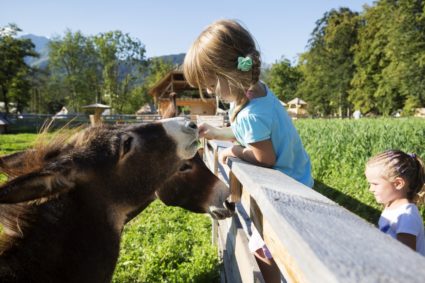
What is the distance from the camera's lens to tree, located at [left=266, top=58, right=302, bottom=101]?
258 ft

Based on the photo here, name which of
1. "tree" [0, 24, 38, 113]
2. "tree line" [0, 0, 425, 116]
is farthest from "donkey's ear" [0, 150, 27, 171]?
"tree" [0, 24, 38, 113]

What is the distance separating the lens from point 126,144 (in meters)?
2.36

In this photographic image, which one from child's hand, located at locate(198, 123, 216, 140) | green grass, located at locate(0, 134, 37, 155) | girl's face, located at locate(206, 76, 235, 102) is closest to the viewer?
girl's face, located at locate(206, 76, 235, 102)

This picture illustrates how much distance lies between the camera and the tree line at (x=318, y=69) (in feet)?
138

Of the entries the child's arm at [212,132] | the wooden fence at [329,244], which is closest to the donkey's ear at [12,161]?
the child's arm at [212,132]

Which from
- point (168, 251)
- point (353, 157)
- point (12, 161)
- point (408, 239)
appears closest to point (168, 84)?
point (353, 157)

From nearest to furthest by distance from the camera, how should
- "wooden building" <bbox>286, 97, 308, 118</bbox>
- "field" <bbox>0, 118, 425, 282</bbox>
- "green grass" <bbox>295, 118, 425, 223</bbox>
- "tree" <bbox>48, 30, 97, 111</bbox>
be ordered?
1. "field" <bbox>0, 118, 425, 282</bbox>
2. "green grass" <bbox>295, 118, 425, 223</bbox>
3. "wooden building" <bbox>286, 97, 308, 118</bbox>
4. "tree" <bbox>48, 30, 97, 111</bbox>

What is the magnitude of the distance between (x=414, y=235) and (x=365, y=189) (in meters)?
5.83

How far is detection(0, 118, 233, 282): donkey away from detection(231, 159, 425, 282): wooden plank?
133cm

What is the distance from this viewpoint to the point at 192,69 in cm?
275

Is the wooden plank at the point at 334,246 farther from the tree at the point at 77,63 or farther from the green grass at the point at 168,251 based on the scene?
the tree at the point at 77,63

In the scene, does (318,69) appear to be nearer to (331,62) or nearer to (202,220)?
(331,62)

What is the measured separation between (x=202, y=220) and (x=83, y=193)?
398 cm

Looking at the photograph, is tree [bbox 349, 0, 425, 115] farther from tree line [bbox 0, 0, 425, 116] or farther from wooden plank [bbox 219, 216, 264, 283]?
wooden plank [bbox 219, 216, 264, 283]
